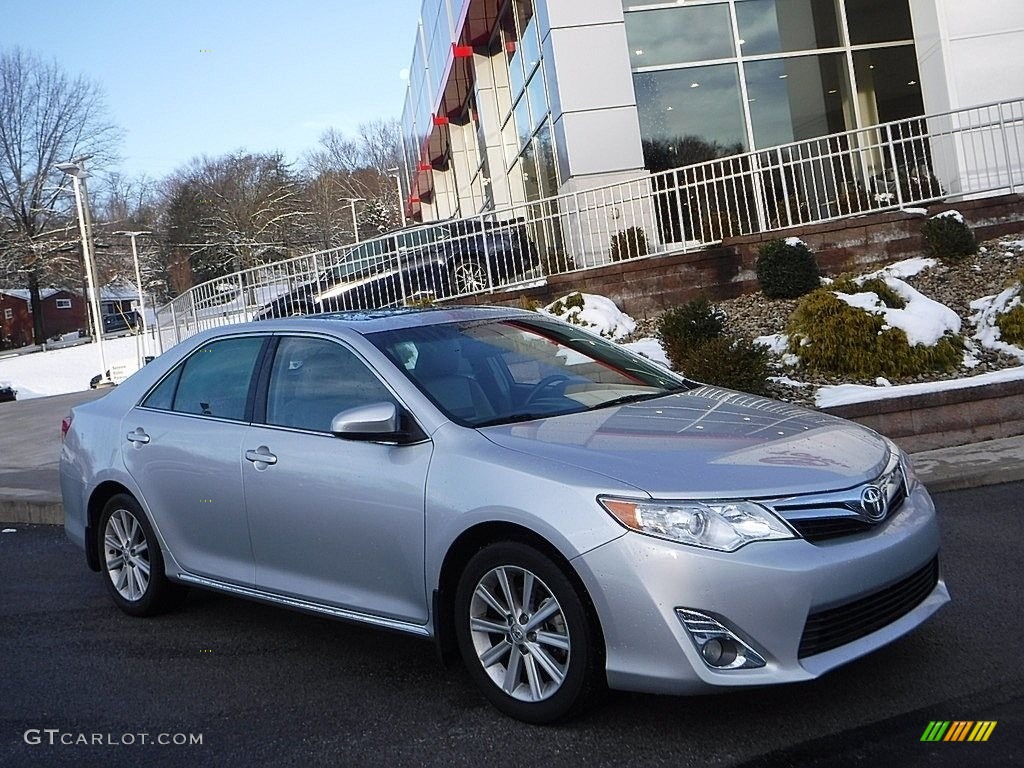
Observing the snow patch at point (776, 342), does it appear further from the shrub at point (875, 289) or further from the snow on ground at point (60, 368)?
the snow on ground at point (60, 368)

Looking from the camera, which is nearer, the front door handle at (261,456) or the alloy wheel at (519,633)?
the alloy wheel at (519,633)

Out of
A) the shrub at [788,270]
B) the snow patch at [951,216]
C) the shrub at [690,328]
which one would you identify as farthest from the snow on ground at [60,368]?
the snow patch at [951,216]

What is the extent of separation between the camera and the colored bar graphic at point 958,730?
3491mm

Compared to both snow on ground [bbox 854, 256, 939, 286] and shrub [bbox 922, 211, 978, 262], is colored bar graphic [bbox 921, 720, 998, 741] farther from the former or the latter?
shrub [bbox 922, 211, 978, 262]

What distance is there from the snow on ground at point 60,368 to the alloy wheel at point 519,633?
32806 millimetres

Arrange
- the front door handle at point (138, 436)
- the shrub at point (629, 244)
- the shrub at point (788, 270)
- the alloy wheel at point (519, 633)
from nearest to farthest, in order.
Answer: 1. the alloy wheel at point (519, 633)
2. the front door handle at point (138, 436)
3. the shrub at point (788, 270)
4. the shrub at point (629, 244)

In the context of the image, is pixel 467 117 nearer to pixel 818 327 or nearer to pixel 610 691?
pixel 818 327

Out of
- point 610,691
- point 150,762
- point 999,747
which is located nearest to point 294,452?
point 150,762

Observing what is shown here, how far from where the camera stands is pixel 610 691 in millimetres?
3814

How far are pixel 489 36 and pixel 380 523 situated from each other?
21.1m

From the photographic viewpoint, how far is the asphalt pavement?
3.62 meters

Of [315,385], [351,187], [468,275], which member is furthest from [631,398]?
[351,187]

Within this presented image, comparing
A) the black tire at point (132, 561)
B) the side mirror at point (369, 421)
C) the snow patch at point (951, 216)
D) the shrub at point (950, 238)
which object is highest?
the snow patch at point (951, 216)

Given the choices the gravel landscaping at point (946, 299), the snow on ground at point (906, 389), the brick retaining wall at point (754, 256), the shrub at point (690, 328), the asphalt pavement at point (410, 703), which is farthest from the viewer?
the brick retaining wall at point (754, 256)
